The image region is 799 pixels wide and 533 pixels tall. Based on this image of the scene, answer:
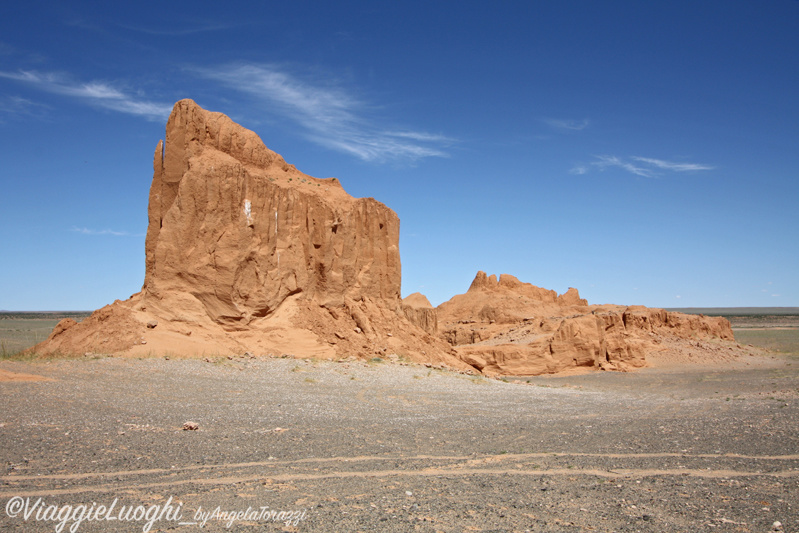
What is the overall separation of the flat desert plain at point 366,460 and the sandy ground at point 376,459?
4 cm

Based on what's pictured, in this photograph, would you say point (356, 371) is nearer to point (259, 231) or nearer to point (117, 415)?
point (259, 231)

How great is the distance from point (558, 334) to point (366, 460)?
98.5 ft

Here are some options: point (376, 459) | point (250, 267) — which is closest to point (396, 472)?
point (376, 459)

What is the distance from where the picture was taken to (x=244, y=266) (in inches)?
914

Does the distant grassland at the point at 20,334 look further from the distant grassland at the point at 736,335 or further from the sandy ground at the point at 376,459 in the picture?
the sandy ground at the point at 376,459

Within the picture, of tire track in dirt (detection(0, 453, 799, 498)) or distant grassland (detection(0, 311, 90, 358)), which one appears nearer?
tire track in dirt (detection(0, 453, 799, 498))

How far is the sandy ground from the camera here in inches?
241

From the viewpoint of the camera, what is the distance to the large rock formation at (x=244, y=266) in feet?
69.9

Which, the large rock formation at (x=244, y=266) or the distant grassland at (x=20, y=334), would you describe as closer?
the large rock formation at (x=244, y=266)

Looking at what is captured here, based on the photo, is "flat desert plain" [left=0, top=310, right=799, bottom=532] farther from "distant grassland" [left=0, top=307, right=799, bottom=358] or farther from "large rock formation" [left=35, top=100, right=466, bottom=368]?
"distant grassland" [left=0, top=307, right=799, bottom=358]

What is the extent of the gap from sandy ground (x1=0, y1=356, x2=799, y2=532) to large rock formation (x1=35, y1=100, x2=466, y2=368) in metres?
4.84

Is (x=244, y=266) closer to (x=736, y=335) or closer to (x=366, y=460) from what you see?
(x=366, y=460)

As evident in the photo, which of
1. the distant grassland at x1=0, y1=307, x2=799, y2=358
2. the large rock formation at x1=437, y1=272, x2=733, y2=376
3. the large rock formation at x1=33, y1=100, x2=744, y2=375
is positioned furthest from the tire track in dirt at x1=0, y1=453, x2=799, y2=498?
the large rock formation at x1=437, y1=272, x2=733, y2=376

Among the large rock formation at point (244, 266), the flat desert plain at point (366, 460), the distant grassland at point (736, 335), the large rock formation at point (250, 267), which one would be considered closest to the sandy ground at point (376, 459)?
the flat desert plain at point (366, 460)
